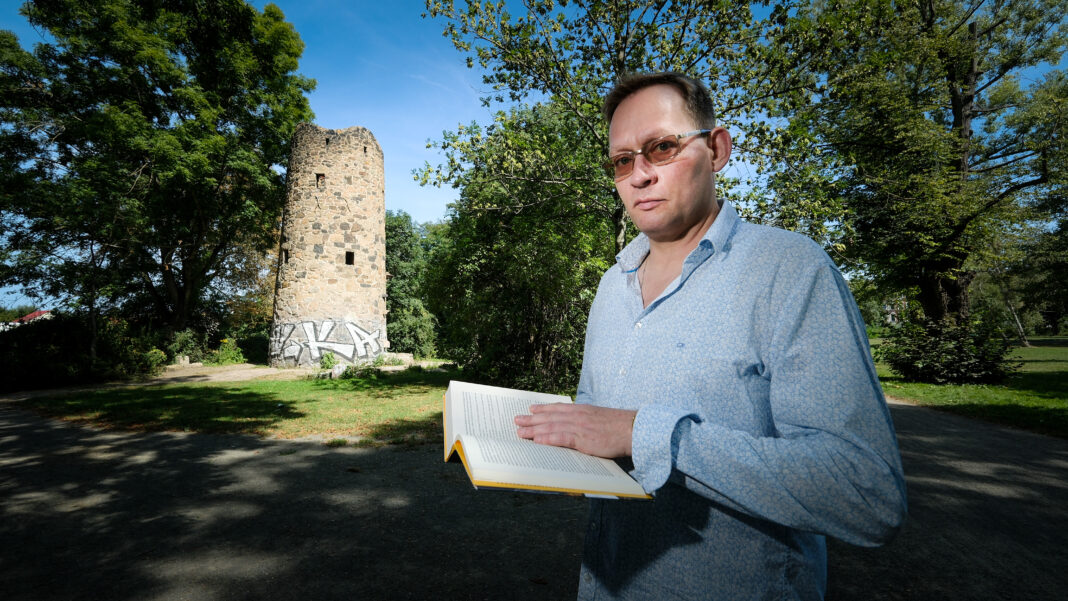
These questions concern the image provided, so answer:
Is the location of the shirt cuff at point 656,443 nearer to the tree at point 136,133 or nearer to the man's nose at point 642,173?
the man's nose at point 642,173

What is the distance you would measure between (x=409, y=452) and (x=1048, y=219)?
998 inches


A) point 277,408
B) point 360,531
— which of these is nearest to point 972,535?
point 360,531

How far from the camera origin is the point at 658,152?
1.40 meters

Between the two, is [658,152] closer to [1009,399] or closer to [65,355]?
[1009,399]

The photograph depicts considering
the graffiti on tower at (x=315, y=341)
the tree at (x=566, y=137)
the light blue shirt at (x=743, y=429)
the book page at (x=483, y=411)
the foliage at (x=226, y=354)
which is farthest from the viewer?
the foliage at (x=226, y=354)

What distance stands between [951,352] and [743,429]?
1772 cm

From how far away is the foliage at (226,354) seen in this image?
22.2 m

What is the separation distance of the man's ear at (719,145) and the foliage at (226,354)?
26299mm

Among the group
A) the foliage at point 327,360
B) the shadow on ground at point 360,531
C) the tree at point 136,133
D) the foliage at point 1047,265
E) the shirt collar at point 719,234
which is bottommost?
the shadow on ground at point 360,531

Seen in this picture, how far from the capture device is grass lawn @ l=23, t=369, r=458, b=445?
8031 mm

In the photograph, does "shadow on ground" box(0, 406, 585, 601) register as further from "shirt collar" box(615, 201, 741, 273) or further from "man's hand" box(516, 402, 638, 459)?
"shirt collar" box(615, 201, 741, 273)

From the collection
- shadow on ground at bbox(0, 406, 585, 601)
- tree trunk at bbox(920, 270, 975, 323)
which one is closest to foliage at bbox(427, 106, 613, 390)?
shadow on ground at bbox(0, 406, 585, 601)

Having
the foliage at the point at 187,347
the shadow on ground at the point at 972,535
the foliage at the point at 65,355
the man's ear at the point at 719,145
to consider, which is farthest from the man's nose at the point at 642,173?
the foliage at the point at 187,347

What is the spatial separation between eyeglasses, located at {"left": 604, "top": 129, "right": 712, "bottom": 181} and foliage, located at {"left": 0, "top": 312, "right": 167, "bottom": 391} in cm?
1929
